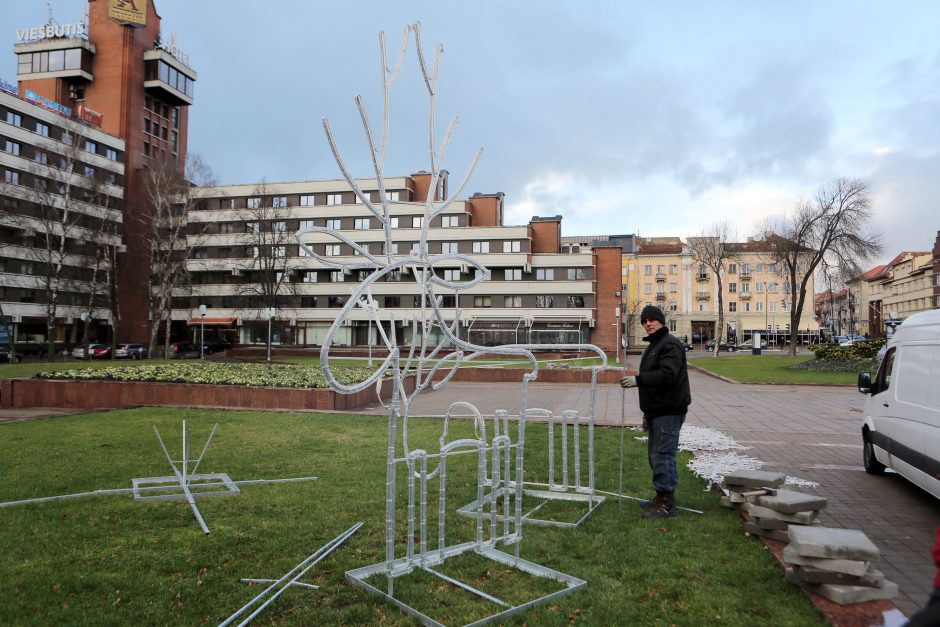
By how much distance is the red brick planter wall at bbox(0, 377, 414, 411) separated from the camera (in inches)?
564

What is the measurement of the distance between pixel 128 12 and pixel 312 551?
67.3 m

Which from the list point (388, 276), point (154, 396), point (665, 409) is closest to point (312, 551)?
point (665, 409)

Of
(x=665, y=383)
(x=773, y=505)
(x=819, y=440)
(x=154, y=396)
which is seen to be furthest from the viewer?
(x=154, y=396)

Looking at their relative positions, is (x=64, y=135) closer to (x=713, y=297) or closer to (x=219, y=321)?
(x=219, y=321)

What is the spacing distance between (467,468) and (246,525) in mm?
3224

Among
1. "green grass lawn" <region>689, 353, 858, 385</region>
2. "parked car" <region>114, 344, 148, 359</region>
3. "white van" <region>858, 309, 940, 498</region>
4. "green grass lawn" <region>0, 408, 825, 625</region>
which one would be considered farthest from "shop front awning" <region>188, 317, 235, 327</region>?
"white van" <region>858, 309, 940, 498</region>

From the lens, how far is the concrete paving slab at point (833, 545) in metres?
3.86

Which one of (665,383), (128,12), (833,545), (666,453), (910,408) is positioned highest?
(128,12)

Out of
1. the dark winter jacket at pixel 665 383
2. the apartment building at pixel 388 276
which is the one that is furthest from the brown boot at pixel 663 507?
the apartment building at pixel 388 276

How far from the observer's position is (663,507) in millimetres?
5949

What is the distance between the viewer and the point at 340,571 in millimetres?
4500

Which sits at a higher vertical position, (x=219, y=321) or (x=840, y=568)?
(x=219, y=321)

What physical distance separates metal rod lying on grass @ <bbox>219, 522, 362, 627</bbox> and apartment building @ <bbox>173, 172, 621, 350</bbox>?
152ft

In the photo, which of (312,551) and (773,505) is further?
(773,505)
